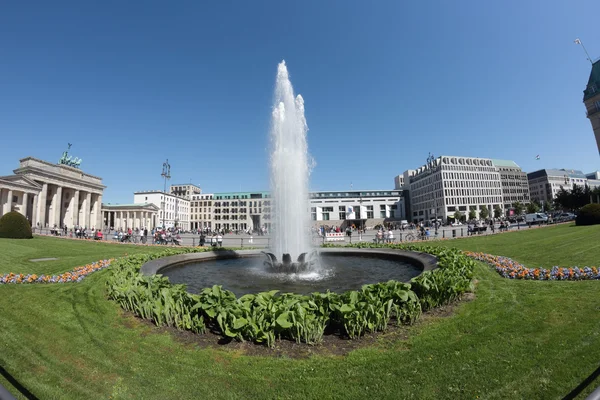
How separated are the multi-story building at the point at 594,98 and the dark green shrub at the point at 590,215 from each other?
7896cm

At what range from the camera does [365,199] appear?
420ft

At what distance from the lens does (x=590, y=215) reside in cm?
3647

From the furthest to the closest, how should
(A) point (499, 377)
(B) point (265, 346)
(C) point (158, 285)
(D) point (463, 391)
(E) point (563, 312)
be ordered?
(C) point (158, 285)
(E) point (563, 312)
(B) point (265, 346)
(A) point (499, 377)
(D) point (463, 391)

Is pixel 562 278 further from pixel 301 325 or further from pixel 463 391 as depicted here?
pixel 301 325

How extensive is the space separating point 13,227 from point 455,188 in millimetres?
127356

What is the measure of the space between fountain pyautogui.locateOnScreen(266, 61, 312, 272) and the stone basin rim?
453 cm

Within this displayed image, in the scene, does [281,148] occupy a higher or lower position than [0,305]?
higher

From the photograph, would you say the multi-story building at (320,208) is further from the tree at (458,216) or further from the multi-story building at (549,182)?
the multi-story building at (549,182)

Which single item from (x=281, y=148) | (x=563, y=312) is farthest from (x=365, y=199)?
(x=563, y=312)

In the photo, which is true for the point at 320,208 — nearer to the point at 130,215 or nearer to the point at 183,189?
the point at 130,215

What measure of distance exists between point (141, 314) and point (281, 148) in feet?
41.9

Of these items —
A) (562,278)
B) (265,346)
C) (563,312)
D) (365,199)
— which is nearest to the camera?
→ (265,346)

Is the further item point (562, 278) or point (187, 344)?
point (562, 278)

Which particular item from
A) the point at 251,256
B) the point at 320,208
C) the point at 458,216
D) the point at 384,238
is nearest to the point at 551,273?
the point at 251,256
